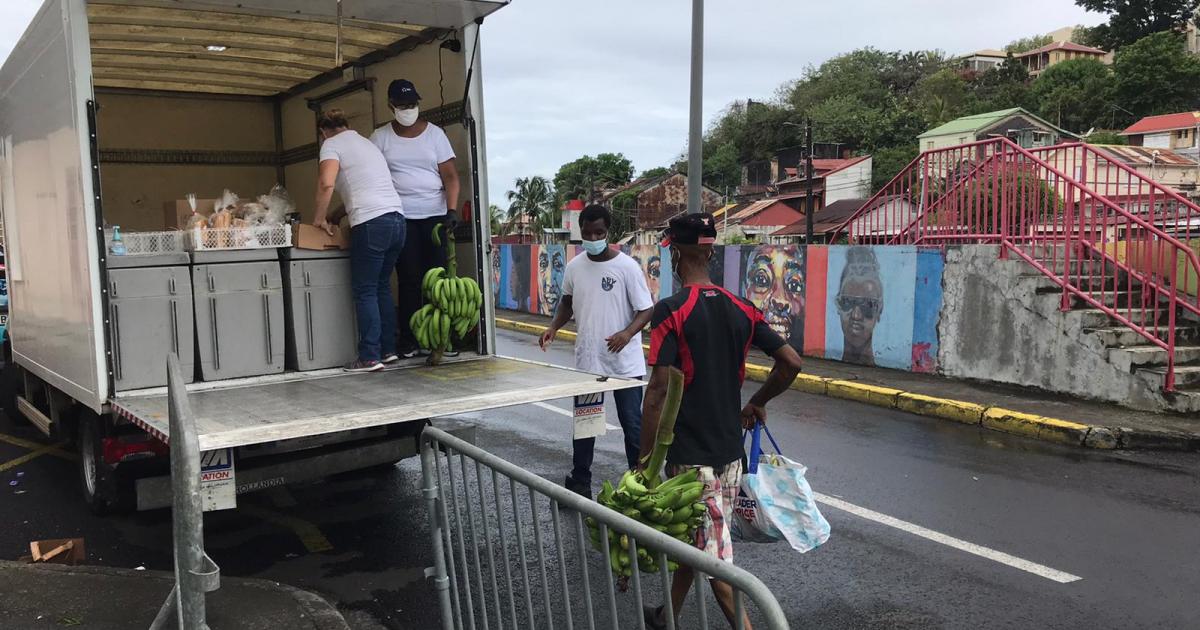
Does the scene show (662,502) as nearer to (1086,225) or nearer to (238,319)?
(238,319)

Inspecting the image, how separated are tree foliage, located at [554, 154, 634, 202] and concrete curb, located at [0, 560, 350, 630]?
110548mm

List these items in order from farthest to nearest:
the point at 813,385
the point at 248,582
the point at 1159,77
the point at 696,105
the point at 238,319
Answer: the point at 1159,77
the point at 696,105
the point at 813,385
the point at 238,319
the point at 248,582

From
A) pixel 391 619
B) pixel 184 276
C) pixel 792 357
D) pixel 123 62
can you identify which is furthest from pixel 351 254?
pixel 123 62

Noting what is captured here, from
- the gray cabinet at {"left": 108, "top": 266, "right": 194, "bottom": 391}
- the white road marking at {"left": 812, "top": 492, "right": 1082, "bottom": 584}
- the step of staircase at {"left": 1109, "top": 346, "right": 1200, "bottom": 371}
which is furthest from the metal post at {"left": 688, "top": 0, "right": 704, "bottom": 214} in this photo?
the gray cabinet at {"left": 108, "top": 266, "right": 194, "bottom": 391}

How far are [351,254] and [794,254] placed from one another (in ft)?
28.2

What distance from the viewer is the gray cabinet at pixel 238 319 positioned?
16.9ft

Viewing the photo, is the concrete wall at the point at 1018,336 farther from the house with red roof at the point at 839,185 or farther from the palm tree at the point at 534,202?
the palm tree at the point at 534,202

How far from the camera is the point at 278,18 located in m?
6.27

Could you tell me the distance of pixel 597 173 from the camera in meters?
122

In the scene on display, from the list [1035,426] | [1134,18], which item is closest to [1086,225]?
[1035,426]

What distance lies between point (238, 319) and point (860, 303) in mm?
8708

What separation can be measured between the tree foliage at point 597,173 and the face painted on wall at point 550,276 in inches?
3735

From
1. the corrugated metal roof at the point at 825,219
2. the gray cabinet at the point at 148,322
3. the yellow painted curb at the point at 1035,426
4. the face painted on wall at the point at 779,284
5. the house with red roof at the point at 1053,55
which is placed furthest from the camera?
the house with red roof at the point at 1053,55

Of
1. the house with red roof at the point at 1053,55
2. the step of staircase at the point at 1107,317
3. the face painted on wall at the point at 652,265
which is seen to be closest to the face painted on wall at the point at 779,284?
the face painted on wall at the point at 652,265
